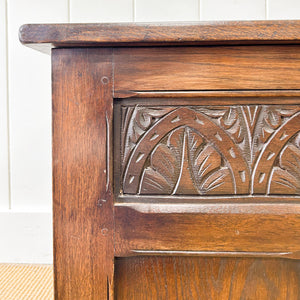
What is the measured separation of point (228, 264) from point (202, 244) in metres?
0.06

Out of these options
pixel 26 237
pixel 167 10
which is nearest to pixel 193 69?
pixel 167 10

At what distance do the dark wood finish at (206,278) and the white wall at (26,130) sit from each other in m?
0.61

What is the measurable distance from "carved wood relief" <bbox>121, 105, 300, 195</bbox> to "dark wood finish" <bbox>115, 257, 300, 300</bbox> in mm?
107

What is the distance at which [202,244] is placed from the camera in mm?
455

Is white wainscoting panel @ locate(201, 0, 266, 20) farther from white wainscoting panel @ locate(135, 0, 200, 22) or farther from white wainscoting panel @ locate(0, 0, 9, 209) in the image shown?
white wainscoting panel @ locate(0, 0, 9, 209)

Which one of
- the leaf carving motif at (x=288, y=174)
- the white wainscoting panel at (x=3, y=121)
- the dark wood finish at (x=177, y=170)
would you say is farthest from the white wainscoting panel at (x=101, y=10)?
the leaf carving motif at (x=288, y=174)

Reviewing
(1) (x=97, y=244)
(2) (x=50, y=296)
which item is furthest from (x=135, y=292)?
(2) (x=50, y=296)

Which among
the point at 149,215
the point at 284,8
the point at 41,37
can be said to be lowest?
the point at 149,215

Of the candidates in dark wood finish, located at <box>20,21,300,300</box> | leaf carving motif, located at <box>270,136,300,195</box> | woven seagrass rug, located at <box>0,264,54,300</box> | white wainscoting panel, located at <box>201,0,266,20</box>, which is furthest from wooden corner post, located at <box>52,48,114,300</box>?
white wainscoting panel, located at <box>201,0,266,20</box>

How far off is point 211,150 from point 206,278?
0.64 feet

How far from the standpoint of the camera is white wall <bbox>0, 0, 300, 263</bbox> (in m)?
0.98

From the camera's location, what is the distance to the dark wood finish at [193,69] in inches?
17.6

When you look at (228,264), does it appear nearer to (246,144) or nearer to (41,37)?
(246,144)

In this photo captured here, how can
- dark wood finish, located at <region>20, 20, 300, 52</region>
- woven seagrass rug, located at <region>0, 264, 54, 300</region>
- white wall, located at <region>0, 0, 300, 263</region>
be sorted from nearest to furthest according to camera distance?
1. dark wood finish, located at <region>20, 20, 300, 52</region>
2. woven seagrass rug, located at <region>0, 264, 54, 300</region>
3. white wall, located at <region>0, 0, 300, 263</region>
